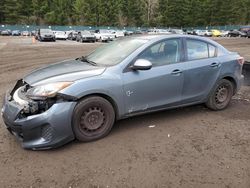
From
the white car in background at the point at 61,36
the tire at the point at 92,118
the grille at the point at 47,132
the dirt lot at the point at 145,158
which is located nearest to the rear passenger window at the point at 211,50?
the dirt lot at the point at 145,158

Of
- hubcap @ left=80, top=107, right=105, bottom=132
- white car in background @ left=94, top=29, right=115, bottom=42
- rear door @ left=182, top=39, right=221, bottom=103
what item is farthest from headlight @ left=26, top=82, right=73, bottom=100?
white car in background @ left=94, top=29, right=115, bottom=42

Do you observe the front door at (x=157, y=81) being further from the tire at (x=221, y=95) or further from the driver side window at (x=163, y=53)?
the tire at (x=221, y=95)

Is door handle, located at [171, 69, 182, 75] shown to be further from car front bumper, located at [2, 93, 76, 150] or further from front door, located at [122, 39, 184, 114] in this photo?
car front bumper, located at [2, 93, 76, 150]

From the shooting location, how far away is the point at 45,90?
4285mm

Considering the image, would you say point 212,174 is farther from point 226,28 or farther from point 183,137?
point 226,28

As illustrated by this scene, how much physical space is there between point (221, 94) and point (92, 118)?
9.32 ft

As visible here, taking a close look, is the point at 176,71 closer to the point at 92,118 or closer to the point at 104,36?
the point at 92,118

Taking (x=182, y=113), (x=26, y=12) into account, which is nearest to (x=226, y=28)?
(x=26, y=12)

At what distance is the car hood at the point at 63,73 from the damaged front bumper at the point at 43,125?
0.40 metres

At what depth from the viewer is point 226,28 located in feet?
277

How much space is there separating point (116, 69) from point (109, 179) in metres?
1.77

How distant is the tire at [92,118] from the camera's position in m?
4.41

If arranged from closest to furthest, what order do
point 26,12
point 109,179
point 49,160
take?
point 109,179 → point 49,160 → point 26,12

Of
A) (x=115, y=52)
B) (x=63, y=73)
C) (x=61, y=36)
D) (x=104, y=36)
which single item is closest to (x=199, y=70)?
(x=115, y=52)
